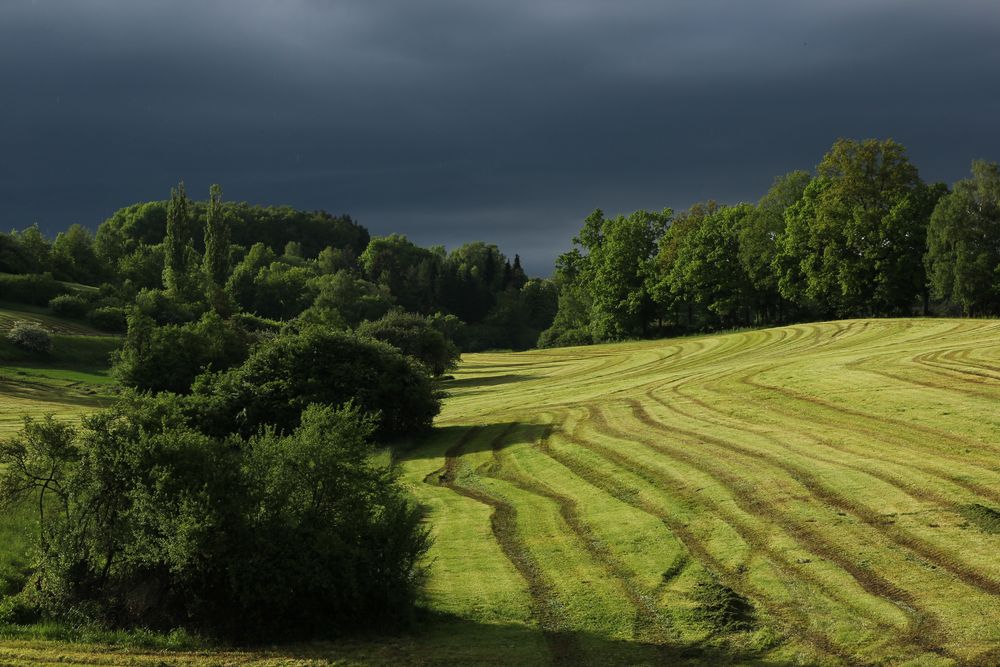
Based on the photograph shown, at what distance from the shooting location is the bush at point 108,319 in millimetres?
94000

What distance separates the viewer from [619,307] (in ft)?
360

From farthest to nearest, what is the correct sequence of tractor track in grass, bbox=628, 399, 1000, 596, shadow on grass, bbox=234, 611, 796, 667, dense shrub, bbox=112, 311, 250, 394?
1. dense shrub, bbox=112, 311, 250, 394
2. tractor track in grass, bbox=628, 399, 1000, 596
3. shadow on grass, bbox=234, 611, 796, 667

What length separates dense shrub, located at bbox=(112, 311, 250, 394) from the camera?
58.1 m

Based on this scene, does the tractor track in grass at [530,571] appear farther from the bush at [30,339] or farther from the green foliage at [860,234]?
the green foliage at [860,234]

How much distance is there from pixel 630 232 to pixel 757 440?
8490cm

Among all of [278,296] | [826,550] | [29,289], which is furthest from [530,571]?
[278,296]

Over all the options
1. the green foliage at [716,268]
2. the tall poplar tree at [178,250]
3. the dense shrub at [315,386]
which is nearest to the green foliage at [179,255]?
the tall poplar tree at [178,250]

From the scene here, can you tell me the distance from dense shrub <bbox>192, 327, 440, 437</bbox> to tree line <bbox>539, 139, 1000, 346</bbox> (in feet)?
172

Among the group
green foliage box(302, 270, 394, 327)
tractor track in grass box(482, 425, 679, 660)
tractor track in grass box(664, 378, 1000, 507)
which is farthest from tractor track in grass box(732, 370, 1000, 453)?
green foliage box(302, 270, 394, 327)

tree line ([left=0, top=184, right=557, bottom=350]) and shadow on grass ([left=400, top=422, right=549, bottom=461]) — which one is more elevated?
tree line ([left=0, top=184, right=557, bottom=350])

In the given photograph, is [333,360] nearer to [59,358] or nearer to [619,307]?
[59,358]

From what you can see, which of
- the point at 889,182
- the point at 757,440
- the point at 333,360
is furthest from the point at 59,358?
the point at 889,182

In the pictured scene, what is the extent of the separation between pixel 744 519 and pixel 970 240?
6157cm

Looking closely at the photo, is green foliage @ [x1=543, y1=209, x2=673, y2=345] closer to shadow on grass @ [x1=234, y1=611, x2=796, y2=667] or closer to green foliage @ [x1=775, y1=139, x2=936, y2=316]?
green foliage @ [x1=775, y1=139, x2=936, y2=316]
